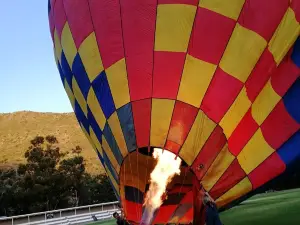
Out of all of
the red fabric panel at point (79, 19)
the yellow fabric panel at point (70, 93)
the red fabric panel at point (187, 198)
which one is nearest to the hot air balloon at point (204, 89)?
the red fabric panel at point (79, 19)

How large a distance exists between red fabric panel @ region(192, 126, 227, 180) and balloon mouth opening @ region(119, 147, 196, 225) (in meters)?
0.12

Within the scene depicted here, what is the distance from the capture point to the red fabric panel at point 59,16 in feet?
22.5

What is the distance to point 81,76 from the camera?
6.48 m

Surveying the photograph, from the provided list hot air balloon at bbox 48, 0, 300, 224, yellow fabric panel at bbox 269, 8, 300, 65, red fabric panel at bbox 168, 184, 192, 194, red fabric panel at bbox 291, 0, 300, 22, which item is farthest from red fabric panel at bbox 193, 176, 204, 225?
red fabric panel at bbox 291, 0, 300, 22

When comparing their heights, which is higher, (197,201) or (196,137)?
(196,137)

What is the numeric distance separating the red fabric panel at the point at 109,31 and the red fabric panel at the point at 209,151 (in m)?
1.50

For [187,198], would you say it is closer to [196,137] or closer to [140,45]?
[196,137]

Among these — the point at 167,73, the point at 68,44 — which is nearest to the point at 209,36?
the point at 167,73

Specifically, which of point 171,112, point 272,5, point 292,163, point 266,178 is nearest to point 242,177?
point 266,178

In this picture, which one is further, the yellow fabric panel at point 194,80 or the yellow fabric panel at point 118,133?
the yellow fabric panel at point 118,133

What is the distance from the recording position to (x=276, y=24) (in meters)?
5.68

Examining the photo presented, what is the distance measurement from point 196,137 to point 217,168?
46 cm

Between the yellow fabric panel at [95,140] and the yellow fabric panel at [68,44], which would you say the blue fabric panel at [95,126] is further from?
the yellow fabric panel at [68,44]

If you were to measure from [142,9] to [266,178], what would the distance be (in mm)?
2570
